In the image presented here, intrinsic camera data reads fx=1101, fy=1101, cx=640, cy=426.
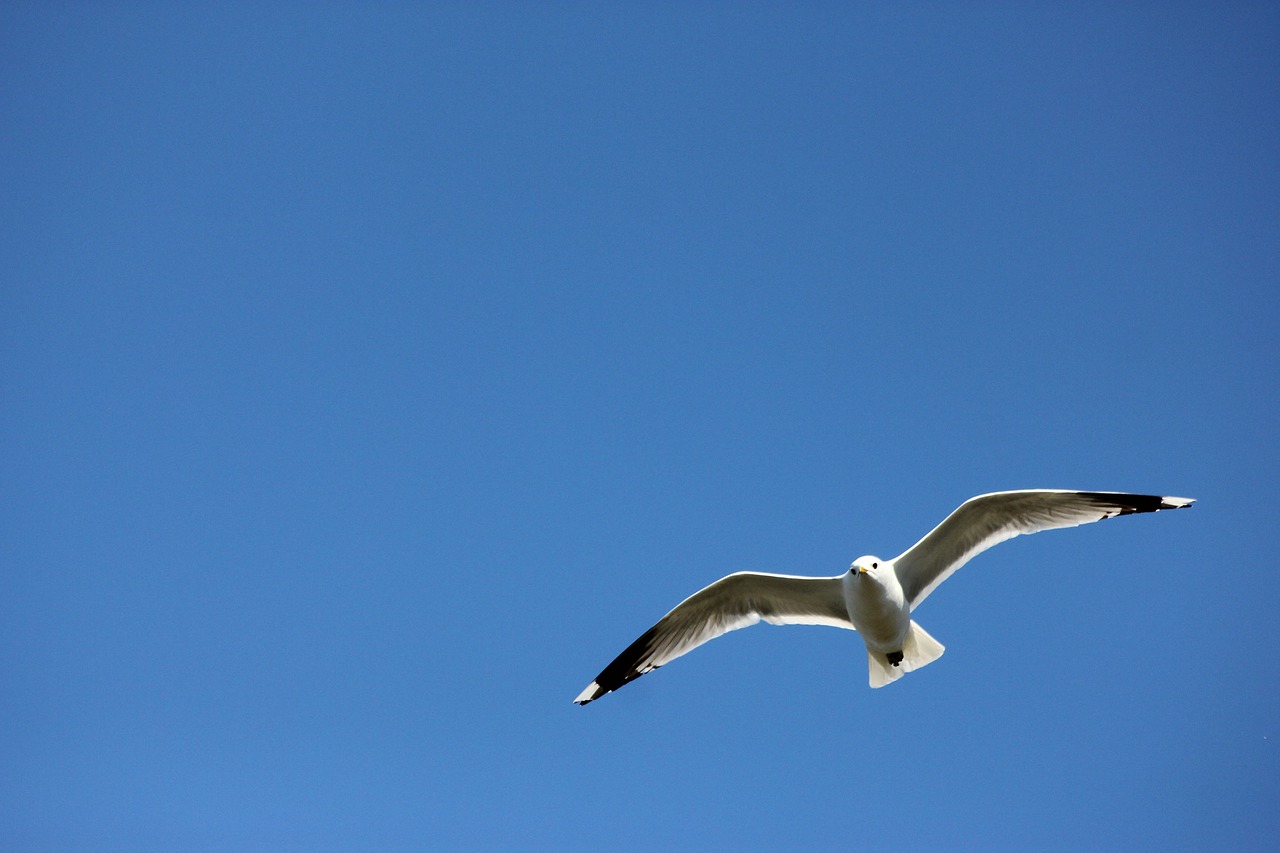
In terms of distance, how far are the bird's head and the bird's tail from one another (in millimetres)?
725

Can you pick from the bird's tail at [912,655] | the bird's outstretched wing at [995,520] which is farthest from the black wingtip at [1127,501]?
the bird's tail at [912,655]

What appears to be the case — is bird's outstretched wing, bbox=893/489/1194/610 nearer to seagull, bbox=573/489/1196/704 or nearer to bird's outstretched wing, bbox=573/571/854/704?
seagull, bbox=573/489/1196/704

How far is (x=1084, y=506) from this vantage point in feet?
28.5

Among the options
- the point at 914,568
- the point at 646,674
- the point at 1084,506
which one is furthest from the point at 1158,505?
the point at 646,674

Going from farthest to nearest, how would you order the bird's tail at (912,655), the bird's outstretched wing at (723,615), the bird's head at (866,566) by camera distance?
1. the bird's outstretched wing at (723,615)
2. the bird's tail at (912,655)
3. the bird's head at (866,566)

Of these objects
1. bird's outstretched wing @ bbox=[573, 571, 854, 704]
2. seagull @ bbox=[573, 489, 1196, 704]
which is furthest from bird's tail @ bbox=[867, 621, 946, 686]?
bird's outstretched wing @ bbox=[573, 571, 854, 704]

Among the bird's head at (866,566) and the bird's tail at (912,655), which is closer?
the bird's head at (866,566)

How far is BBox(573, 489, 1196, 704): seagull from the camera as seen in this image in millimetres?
8508

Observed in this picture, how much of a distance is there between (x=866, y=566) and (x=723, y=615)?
Result: 4.99ft

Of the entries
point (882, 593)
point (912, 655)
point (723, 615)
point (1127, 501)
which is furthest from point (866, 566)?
point (1127, 501)

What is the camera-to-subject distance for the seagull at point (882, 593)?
8.51 metres

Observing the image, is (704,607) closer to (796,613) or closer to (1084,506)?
(796,613)

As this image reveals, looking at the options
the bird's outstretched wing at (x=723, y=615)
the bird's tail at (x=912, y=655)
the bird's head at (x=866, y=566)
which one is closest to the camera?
the bird's head at (x=866, y=566)

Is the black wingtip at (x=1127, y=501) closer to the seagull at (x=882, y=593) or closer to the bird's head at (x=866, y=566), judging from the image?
the seagull at (x=882, y=593)
